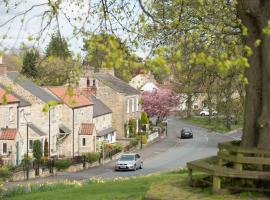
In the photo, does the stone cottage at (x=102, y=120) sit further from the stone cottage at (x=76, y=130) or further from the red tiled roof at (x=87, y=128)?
the red tiled roof at (x=87, y=128)

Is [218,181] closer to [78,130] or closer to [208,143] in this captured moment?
[78,130]

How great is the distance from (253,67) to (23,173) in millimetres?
29723

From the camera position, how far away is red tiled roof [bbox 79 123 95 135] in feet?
181

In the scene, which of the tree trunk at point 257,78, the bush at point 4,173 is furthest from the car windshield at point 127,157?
the tree trunk at point 257,78

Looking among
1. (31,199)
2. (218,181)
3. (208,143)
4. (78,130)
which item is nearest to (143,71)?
(218,181)

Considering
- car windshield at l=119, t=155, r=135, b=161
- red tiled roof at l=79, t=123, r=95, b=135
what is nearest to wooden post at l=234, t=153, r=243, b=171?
car windshield at l=119, t=155, r=135, b=161

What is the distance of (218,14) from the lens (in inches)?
743

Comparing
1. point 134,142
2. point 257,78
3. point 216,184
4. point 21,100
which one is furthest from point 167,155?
point 216,184

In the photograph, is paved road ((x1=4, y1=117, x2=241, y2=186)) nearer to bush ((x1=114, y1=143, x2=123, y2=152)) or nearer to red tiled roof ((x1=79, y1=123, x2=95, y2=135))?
bush ((x1=114, y1=143, x2=123, y2=152))

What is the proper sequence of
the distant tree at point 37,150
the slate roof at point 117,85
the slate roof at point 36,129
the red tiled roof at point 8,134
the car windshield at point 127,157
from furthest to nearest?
the slate roof at point 117,85 → the slate roof at point 36,129 → the car windshield at point 127,157 → the distant tree at point 37,150 → the red tiled roof at point 8,134

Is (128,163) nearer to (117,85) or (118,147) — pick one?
(118,147)

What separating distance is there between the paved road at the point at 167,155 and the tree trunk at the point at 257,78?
2563cm

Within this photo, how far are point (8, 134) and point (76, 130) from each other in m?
12.9

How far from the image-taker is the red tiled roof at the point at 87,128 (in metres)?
55.2
